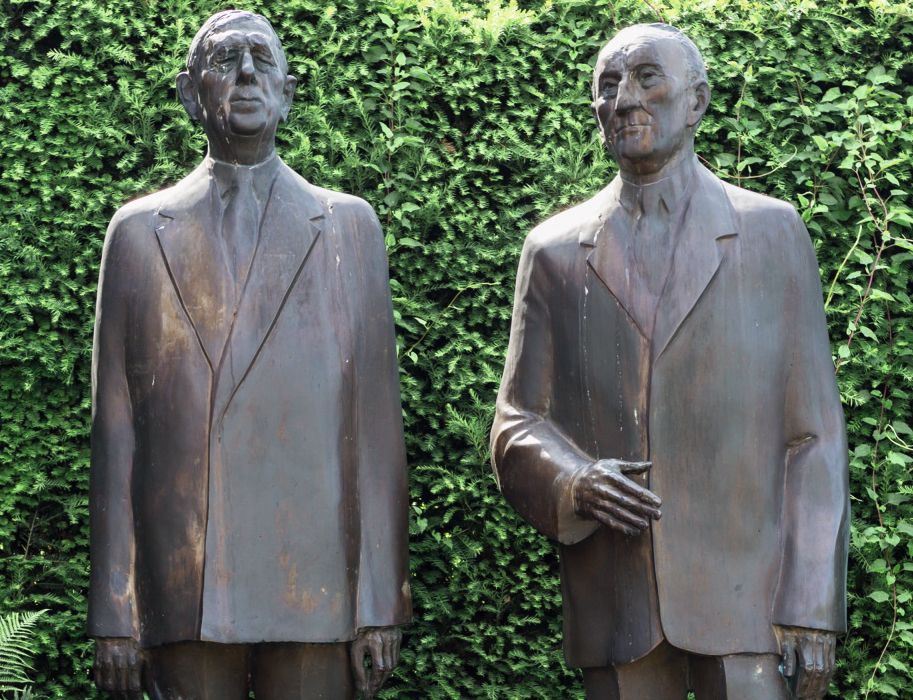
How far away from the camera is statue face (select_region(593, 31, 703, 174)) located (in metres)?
5.77

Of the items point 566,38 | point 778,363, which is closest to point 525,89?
point 566,38

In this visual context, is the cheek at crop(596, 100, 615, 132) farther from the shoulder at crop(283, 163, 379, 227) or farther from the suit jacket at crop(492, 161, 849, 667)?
the shoulder at crop(283, 163, 379, 227)

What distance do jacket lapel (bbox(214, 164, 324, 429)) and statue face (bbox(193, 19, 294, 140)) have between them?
0.73 ft

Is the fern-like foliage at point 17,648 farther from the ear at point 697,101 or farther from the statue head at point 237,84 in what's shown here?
the ear at point 697,101

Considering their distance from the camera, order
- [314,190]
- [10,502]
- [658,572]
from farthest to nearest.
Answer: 1. [10,502]
2. [314,190]
3. [658,572]

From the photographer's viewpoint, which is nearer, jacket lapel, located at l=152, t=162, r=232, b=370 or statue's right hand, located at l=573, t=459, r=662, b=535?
statue's right hand, located at l=573, t=459, r=662, b=535

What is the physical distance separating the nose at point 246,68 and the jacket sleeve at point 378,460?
54 centimetres

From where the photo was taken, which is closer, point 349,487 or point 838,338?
point 349,487

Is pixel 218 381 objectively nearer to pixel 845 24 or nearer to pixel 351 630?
pixel 351 630

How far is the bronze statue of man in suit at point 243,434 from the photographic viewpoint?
575cm

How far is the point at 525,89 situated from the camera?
7730 millimetres

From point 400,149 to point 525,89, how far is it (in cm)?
55

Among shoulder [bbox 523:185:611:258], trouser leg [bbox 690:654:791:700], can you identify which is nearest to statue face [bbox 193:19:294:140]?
shoulder [bbox 523:185:611:258]

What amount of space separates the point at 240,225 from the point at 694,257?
53.9 inches
